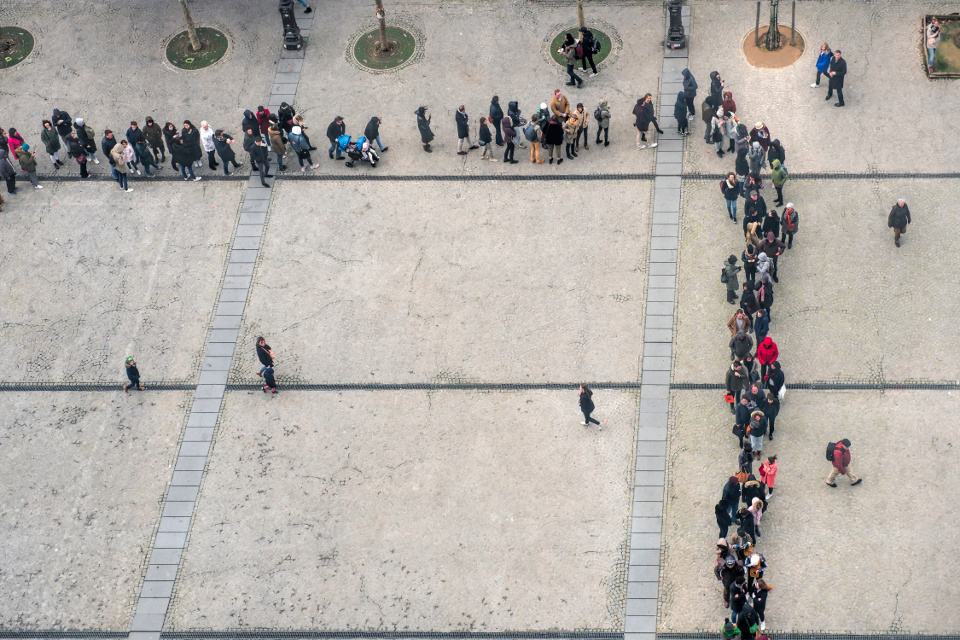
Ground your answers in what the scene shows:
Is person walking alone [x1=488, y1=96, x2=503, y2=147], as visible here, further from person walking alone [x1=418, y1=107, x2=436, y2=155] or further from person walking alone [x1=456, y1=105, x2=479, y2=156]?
person walking alone [x1=418, y1=107, x2=436, y2=155]

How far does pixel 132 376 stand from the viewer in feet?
95.6

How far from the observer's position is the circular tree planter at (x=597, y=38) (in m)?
35.2

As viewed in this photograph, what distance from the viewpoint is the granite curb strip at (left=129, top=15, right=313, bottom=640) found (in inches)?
1044

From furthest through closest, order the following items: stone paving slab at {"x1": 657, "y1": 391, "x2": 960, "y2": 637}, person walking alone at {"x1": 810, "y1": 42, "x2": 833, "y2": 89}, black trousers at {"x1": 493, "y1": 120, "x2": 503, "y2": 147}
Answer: black trousers at {"x1": 493, "y1": 120, "x2": 503, "y2": 147} < person walking alone at {"x1": 810, "y1": 42, "x2": 833, "y2": 89} < stone paving slab at {"x1": 657, "y1": 391, "x2": 960, "y2": 637}

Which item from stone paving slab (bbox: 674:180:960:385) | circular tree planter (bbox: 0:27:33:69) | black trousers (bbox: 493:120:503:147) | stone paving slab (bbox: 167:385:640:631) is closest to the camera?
stone paving slab (bbox: 167:385:640:631)

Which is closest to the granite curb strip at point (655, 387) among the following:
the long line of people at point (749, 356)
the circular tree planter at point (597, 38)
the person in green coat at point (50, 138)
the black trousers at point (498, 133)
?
the long line of people at point (749, 356)

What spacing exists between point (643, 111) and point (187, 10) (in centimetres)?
1200

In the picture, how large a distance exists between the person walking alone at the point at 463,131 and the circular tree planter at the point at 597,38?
299 cm

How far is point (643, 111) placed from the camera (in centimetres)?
3225

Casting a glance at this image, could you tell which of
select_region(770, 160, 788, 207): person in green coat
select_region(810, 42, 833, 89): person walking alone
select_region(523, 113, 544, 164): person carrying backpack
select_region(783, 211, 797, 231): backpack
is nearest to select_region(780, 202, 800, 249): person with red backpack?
select_region(783, 211, 797, 231): backpack

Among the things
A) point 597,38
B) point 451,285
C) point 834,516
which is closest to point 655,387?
point 834,516

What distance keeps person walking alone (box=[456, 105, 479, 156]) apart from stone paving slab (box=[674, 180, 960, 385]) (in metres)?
5.27

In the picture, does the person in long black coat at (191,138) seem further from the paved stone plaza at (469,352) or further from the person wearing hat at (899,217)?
the person wearing hat at (899,217)

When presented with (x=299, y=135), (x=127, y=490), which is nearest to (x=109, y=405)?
(x=127, y=490)
